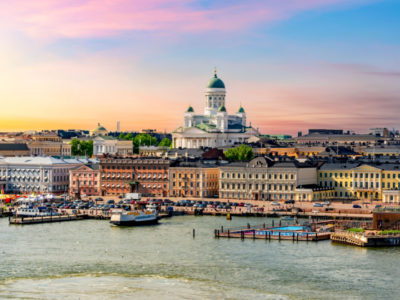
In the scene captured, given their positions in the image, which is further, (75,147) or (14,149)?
(75,147)

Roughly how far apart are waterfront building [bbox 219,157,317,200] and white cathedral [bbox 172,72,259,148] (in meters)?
62.8

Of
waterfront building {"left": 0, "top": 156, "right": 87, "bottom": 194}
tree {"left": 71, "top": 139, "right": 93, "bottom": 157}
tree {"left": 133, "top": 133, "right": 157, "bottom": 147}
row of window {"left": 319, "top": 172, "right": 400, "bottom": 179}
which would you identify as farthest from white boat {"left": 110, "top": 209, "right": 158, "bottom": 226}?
tree {"left": 133, "top": 133, "right": 157, "bottom": 147}

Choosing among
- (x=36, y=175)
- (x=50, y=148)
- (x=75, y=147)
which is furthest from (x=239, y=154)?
(x=50, y=148)

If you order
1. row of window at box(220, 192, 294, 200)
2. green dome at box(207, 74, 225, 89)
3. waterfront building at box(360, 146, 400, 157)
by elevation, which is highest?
green dome at box(207, 74, 225, 89)

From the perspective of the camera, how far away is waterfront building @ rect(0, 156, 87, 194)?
95.9m

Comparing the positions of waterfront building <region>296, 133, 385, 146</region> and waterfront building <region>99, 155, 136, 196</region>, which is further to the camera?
waterfront building <region>296, 133, 385, 146</region>

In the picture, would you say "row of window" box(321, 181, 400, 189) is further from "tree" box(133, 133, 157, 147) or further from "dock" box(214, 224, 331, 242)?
"tree" box(133, 133, 157, 147)

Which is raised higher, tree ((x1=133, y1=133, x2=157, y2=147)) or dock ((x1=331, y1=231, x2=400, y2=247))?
tree ((x1=133, y1=133, x2=157, y2=147))

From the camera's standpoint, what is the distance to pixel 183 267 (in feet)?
154

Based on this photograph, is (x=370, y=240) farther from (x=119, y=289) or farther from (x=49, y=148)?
(x=49, y=148)

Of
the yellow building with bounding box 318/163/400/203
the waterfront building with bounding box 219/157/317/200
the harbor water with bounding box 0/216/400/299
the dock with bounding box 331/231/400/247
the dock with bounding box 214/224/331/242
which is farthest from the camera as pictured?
the waterfront building with bounding box 219/157/317/200

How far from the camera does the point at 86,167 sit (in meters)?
94.5

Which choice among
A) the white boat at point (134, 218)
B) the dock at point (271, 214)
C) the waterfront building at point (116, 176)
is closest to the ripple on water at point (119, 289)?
the white boat at point (134, 218)

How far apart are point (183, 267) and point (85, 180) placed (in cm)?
4880
